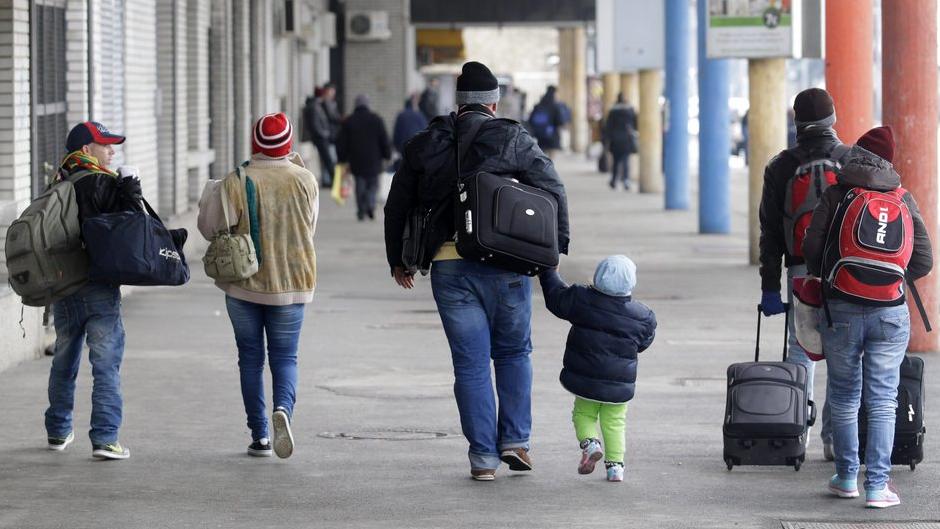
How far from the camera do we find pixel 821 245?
7.56 metres

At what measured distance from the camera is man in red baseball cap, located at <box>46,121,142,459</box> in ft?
27.7

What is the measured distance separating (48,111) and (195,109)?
805 centimetres

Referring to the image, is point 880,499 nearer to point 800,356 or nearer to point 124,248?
point 800,356

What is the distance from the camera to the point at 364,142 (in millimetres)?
25156

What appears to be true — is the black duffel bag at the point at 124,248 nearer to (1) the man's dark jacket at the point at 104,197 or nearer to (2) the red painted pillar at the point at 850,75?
(1) the man's dark jacket at the point at 104,197

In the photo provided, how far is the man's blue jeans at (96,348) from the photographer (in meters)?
8.50

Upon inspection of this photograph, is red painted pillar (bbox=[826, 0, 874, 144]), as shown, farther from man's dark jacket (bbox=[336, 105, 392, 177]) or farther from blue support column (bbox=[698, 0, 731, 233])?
man's dark jacket (bbox=[336, 105, 392, 177])

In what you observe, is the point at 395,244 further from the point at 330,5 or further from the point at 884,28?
the point at 330,5

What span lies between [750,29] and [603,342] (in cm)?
1051

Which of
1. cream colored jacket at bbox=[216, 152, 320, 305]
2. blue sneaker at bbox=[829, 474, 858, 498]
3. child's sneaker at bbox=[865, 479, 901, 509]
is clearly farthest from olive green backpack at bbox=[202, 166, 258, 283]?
child's sneaker at bbox=[865, 479, 901, 509]

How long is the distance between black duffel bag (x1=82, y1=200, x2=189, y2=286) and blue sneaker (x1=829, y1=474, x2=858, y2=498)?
9.59 ft

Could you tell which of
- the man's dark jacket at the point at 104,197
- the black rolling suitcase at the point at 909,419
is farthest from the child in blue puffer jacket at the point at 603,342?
the man's dark jacket at the point at 104,197

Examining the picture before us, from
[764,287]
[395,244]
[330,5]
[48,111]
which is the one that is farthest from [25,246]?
[330,5]

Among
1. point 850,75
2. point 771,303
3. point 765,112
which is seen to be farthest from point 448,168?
point 765,112
